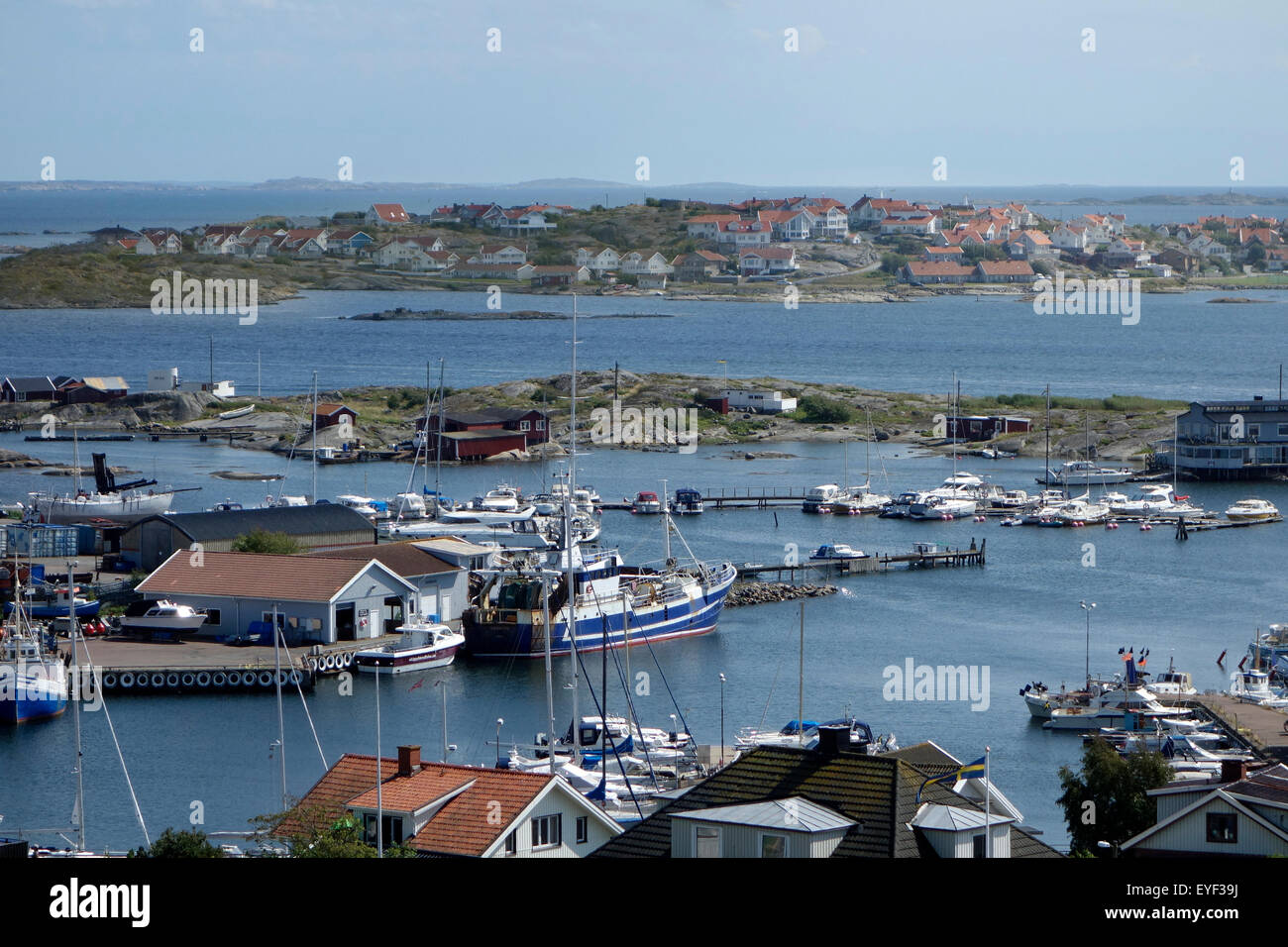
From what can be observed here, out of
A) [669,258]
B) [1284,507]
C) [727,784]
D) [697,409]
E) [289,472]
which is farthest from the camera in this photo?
[669,258]

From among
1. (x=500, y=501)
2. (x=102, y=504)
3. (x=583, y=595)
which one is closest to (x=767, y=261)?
(x=500, y=501)

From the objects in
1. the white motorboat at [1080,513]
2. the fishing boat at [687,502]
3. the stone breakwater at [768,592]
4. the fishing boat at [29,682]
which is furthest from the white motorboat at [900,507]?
the fishing boat at [29,682]

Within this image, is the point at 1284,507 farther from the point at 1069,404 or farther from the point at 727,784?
the point at 727,784

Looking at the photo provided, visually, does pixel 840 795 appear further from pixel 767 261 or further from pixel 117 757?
pixel 767 261

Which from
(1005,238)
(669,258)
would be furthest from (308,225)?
(1005,238)

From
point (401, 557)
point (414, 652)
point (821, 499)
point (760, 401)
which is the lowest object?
point (414, 652)

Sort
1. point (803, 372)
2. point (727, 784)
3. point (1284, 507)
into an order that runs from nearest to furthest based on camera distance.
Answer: point (727, 784) < point (1284, 507) < point (803, 372)
